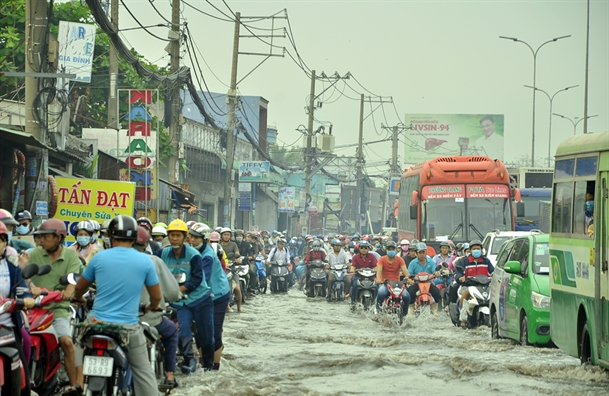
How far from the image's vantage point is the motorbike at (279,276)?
1284 inches

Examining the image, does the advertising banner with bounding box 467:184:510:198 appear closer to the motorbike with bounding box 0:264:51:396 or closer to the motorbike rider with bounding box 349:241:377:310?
the motorbike rider with bounding box 349:241:377:310

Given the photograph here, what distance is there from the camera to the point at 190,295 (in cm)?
1163

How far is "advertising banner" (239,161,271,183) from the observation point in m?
56.1

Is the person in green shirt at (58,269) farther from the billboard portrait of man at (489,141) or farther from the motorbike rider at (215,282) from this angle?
the billboard portrait of man at (489,141)

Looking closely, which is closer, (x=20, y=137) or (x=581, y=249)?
(x=581, y=249)

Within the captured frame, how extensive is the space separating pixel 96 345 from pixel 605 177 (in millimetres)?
5812

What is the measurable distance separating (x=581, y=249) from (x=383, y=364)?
9.57 ft

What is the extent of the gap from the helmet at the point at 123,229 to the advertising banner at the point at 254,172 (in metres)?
48.5

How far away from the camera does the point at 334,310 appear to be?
2522 centimetres

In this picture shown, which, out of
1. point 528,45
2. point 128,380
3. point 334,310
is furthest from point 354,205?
point 128,380

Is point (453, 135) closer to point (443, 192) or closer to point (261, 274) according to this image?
point (261, 274)

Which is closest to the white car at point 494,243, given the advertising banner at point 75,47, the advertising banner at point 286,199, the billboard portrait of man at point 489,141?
the advertising banner at point 75,47

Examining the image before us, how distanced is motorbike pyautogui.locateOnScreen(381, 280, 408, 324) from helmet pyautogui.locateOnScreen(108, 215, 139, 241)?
1285 cm

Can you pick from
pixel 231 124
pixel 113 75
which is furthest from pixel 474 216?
pixel 231 124
